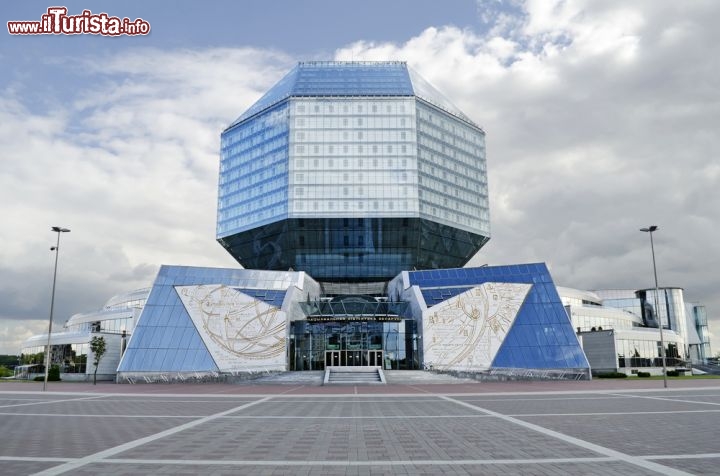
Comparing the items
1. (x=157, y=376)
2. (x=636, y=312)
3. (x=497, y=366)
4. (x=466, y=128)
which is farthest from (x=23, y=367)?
(x=636, y=312)

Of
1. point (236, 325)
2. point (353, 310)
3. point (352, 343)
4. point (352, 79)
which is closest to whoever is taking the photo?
point (236, 325)

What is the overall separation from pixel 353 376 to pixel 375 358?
399 inches

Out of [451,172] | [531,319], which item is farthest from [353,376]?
[451,172]

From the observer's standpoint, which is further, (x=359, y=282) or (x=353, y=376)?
(x=359, y=282)

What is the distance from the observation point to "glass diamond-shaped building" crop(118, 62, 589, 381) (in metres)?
59.9

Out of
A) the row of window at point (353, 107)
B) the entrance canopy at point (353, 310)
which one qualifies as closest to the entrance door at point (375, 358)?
the entrance canopy at point (353, 310)

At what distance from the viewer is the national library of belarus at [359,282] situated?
6003cm

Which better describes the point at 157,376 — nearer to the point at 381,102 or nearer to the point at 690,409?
the point at 690,409

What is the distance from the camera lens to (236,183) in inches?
4144

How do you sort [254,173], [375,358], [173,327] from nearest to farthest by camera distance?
[173,327] < [375,358] < [254,173]

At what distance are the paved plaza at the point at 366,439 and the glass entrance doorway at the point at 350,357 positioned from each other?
117 feet

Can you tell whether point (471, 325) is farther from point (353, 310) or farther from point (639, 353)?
point (639, 353)

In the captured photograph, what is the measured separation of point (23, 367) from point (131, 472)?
286ft

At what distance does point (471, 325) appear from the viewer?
61.2 m
